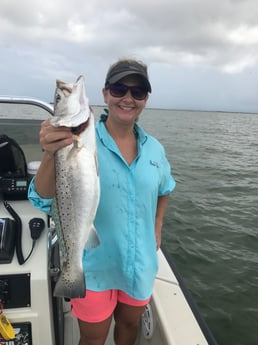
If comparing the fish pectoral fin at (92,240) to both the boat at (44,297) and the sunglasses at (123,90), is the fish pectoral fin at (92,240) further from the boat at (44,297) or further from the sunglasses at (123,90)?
the sunglasses at (123,90)

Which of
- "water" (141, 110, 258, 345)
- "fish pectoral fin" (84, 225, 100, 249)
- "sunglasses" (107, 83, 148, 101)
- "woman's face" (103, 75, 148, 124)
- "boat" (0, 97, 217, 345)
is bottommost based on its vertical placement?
"water" (141, 110, 258, 345)

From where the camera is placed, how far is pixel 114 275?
2287 millimetres

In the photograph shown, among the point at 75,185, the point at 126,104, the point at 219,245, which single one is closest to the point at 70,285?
the point at 75,185

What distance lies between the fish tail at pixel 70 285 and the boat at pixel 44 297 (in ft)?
1.29

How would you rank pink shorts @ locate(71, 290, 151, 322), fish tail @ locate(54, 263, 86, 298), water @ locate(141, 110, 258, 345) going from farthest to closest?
water @ locate(141, 110, 258, 345)
pink shorts @ locate(71, 290, 151, 322)
fish tail @ locate(54, 263, 86, 298)

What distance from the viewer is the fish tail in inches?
78.6

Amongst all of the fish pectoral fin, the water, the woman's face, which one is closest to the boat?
the fish pectoral fin

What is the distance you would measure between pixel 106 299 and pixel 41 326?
1.80 feet

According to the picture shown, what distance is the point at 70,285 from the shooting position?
199 cm

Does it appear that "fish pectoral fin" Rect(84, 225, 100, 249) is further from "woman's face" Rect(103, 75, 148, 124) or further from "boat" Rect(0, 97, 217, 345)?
"woman's face" Rect(103, 75, 148, 124)

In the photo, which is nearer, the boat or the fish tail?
the fish tail

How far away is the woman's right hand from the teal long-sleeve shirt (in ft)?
1.44

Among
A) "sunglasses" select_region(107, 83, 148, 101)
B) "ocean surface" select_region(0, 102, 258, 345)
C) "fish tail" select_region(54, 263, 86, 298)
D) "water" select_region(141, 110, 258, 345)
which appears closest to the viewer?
"fish tail" select_region(54, 263, 86, 298)

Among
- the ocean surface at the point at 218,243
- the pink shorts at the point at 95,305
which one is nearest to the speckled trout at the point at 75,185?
the pink shorts at the point at 95,305
